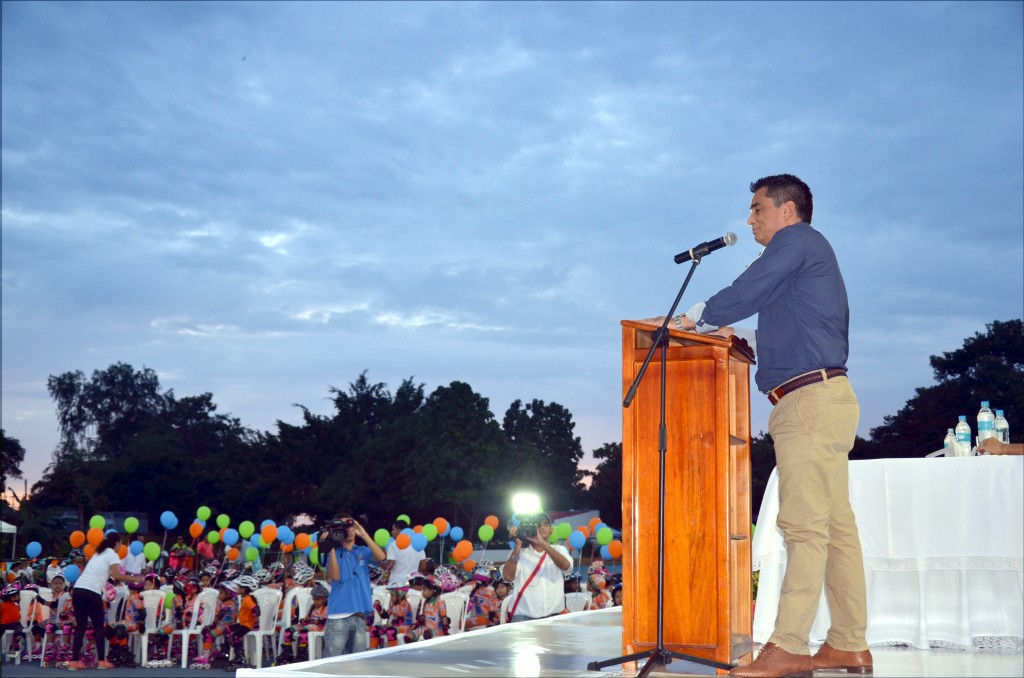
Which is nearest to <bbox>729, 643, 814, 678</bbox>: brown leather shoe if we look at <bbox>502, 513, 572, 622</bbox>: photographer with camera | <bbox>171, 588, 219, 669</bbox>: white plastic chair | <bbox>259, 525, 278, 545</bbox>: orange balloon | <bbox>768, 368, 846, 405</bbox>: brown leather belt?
<bbox>768, 368, 846, 405</bbox>: brown leather belt

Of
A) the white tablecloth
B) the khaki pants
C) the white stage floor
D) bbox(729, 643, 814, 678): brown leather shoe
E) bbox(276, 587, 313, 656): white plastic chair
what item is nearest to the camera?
bbox(729, 643, 814, 678): brown leather shoe

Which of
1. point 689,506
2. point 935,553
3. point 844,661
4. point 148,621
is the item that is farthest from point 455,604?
point 844,661

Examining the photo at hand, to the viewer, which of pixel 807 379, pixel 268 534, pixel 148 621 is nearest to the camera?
pixel 807 379

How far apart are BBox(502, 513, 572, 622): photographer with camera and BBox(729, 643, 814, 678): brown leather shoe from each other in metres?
5.03

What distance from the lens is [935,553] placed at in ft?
13.3

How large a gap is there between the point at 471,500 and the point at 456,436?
322 centimetres

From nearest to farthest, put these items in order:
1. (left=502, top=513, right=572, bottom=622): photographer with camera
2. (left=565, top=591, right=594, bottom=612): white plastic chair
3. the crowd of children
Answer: (left=502, top=513, right=572, bottom=622): photographer with camera < (left=565, top=591, right=594, bottom=612): white plastic chair < the crowd of children

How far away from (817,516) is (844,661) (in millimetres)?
527

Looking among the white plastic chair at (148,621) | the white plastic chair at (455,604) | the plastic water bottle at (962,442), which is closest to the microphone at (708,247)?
the plastic water bottle at (962,442)

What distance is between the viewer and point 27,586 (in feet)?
42.1

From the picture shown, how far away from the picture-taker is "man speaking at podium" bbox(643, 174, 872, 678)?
3178mm

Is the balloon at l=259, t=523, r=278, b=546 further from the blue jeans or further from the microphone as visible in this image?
the microphone

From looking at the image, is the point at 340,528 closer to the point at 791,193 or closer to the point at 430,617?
the point at 430,617

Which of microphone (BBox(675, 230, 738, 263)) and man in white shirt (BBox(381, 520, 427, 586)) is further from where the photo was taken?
man in white shirt (BBox(381, 520, 427, 586))
